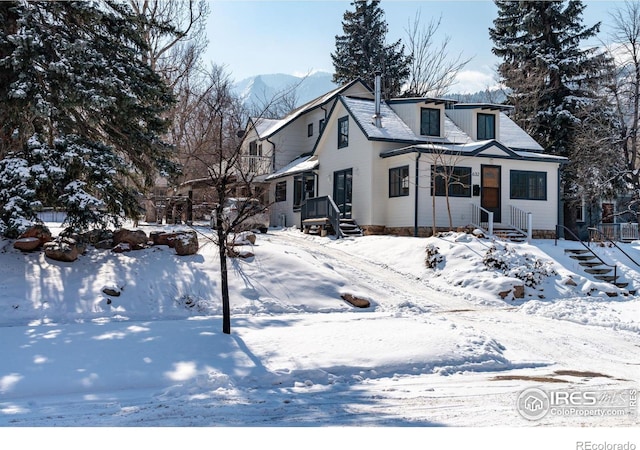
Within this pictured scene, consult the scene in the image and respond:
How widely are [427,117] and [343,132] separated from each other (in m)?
3.71

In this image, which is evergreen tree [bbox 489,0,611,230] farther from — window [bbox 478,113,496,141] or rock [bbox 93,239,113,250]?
rock [bbox 93,239,113,250]

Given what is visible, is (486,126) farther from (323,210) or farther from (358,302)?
(358,302)

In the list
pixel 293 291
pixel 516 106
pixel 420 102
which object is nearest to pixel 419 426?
pixel 293 291

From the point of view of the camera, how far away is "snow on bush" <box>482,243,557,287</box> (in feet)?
49.9

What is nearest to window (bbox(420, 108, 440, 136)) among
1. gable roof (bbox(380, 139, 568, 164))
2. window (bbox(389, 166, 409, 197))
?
gable roof (bbox(380, 139, 568, 164))

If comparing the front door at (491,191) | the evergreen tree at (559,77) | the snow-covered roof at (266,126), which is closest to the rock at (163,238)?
the front door at (491,191)

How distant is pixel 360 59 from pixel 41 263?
116ft

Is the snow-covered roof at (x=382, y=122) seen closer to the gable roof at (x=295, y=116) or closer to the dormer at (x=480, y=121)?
the dormer at (x=480, y=121)

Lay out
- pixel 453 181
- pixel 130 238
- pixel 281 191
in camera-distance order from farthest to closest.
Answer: pixel 281 191 < pixel 453 181 < pixel 130 238

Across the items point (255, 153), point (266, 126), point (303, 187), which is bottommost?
point (303, 187)

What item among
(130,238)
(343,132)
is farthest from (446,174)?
(130,238)

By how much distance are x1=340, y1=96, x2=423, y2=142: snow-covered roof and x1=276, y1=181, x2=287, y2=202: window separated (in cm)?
652

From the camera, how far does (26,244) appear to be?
490 inches
